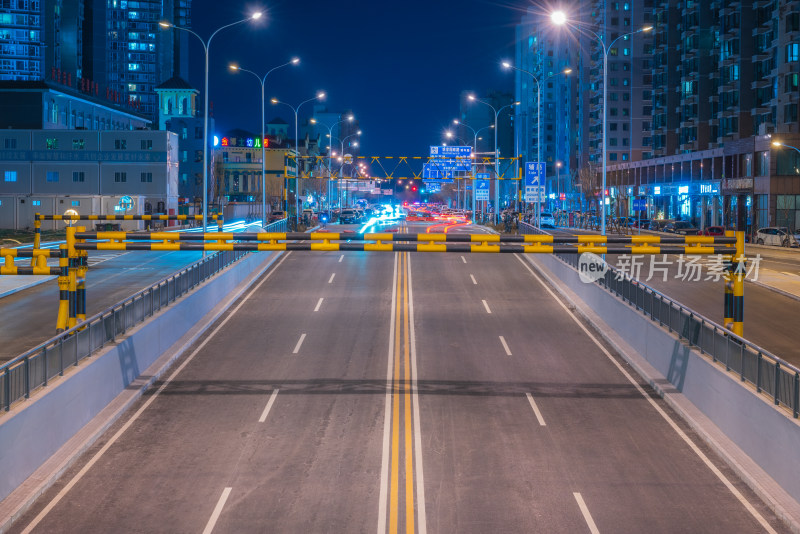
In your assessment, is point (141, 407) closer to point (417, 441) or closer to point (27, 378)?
point (27, 378)

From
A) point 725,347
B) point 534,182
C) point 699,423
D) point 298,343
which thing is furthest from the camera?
point 534,182

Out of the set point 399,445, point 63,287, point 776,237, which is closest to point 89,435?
point 63,287

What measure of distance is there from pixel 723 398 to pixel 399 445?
21.7ft

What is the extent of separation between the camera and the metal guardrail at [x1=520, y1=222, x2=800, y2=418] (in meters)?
15.0

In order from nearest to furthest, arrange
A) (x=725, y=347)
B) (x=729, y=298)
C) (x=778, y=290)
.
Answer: (x=725, y=347)
(x=729, y=298)
(x=778, y=290)

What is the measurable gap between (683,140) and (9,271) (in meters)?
102

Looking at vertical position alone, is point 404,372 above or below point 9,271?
below

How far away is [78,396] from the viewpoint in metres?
18.2

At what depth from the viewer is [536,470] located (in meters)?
16.3

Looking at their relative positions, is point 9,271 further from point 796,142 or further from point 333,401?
point 796,142

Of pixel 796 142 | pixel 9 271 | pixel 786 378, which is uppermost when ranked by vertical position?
pixel 796 142

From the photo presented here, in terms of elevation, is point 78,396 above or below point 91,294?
below

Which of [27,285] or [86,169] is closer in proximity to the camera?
[27,285]

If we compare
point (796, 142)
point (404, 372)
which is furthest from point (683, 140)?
point (404, 372)
